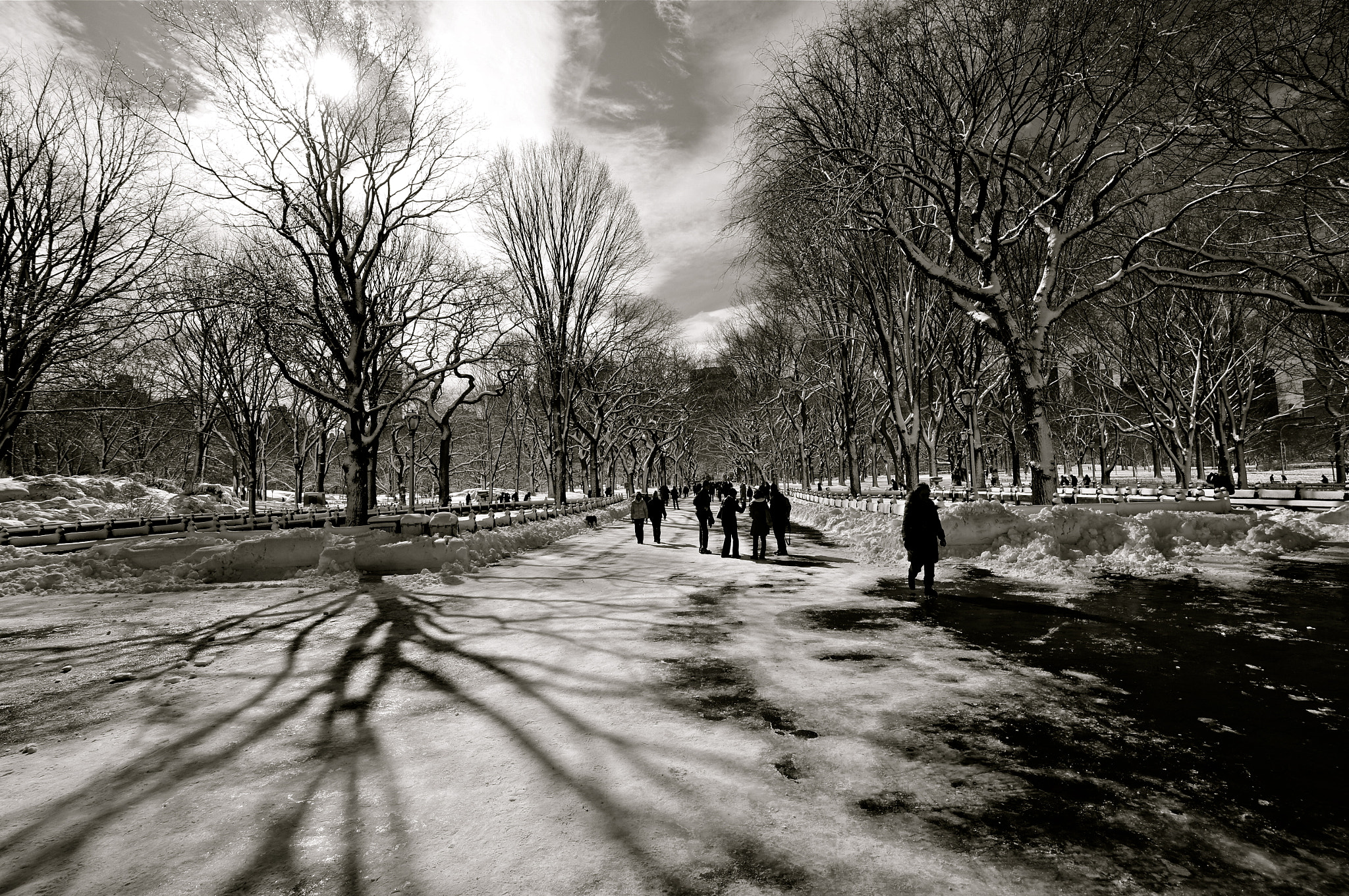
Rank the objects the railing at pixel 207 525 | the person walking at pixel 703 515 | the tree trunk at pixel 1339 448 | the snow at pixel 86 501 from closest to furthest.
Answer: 1. the railing at pixel 207 525
2. the person walking at pixel 703 515
3. the snow at pixel 86 501
4. the tree trunk at pixel 1339 448

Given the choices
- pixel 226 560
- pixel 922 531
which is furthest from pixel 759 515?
pixel 226 560

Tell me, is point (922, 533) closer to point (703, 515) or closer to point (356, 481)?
point (703, 515)

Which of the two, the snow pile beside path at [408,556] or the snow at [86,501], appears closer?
the snow pile beside path at [408,556]

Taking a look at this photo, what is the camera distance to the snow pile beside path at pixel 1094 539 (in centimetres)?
1115

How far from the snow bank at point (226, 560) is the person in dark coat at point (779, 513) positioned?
7017mm

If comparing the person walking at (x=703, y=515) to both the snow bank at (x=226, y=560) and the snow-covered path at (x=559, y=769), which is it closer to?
the snow bank at (x=226, y=560)

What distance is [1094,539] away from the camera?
467 inches

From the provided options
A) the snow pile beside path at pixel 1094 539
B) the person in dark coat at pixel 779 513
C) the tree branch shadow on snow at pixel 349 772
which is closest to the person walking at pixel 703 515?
the person in dark coat at pixel 779 513

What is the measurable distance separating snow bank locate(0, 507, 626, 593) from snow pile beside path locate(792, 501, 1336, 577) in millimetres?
9710

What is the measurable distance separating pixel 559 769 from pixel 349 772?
4.34 feet

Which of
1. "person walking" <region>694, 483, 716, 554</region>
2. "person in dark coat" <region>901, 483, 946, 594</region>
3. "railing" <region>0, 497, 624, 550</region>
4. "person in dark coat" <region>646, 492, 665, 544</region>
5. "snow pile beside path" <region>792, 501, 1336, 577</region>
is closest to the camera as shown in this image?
"person in dark coat" <region>901, 483, 946, 594</region>

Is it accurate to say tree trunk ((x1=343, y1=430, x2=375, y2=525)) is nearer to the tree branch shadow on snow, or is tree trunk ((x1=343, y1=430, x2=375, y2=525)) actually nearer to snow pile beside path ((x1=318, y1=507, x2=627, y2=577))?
snow pile beside path ((x1=318, y1=507, x2=627, y2=577))

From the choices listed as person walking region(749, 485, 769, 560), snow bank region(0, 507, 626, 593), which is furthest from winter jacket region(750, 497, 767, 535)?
snow bank region(0, 507, 626, 593)

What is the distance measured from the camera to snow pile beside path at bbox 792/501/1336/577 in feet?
36.6
